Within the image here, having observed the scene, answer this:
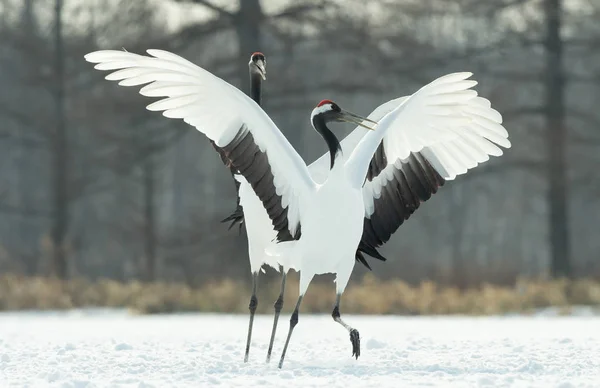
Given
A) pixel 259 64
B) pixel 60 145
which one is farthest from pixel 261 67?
pixel 60 145

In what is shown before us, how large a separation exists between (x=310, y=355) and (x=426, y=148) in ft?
6.29

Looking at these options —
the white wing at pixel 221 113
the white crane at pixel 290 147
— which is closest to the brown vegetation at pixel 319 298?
the white crane at pixel 290 147

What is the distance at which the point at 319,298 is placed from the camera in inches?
584

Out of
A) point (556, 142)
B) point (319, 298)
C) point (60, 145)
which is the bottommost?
point (319, 298)

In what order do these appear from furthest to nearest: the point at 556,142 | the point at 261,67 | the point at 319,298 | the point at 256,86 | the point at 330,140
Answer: the point at 556,142 < the point at 319,298 < the point at 256,86 < the point at 261,67 < the point at 330,140

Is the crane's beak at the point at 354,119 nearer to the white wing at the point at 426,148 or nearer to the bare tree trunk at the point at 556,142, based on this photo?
the white wing at the point at 426,148

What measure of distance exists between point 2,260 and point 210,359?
17869 mm

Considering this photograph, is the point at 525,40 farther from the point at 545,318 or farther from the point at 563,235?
the point at 545,318

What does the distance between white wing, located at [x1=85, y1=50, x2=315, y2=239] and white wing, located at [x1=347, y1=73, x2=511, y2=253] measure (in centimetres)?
88

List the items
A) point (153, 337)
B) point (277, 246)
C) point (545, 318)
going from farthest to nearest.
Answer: point (545, 318), point (153, 337), point (277, 246)

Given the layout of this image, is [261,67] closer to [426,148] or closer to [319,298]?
[426,148]

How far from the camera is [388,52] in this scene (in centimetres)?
1797

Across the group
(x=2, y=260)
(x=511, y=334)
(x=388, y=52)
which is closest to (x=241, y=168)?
(x=511, y=334)

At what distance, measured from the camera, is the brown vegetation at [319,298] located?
14.8 m
